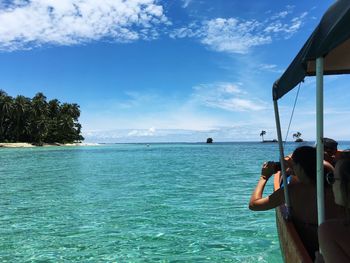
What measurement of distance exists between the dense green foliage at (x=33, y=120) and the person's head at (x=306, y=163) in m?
89.6

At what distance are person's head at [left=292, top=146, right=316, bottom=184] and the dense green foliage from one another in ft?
294

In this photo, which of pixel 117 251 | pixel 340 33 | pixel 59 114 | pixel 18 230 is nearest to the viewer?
pixel 340 33

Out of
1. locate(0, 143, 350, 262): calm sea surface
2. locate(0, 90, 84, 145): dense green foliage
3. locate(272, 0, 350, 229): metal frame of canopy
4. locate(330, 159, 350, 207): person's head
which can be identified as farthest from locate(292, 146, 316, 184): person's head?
locate(0, 90, 84, 145): dense green foliage

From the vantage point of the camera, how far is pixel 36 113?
90.4 metres

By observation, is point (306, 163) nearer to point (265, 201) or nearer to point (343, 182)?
point (265, 201)

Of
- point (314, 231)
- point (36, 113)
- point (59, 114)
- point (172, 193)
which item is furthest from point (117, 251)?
point (59, 114)

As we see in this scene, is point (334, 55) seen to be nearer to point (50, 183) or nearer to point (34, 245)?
point (34, 245)

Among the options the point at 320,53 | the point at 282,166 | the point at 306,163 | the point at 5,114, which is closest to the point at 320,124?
the point at 320,53

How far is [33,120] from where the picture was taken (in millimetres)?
90062

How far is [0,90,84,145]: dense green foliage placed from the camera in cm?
8631

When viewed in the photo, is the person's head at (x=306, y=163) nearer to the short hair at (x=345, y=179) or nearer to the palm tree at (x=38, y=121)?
the short hair at (x=345, y=179)

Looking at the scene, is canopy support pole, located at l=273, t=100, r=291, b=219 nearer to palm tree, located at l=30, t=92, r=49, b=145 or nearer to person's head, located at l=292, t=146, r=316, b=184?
person's head, located at l=292, t=146, r=316, b=184

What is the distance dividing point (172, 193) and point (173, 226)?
19.6ft

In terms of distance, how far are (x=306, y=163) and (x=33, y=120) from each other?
93.3 metres
